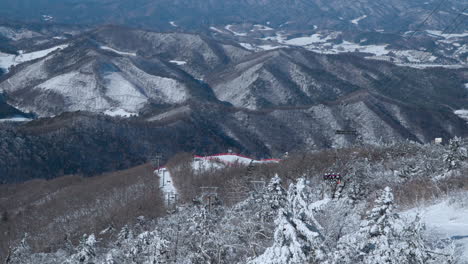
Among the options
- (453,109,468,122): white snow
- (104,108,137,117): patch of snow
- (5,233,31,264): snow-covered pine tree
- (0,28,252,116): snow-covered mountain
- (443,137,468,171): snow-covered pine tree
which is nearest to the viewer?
(443,137,468,171): snow-covered pine tree

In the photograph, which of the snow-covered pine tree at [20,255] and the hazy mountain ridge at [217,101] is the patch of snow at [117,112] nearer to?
the hazy mountain ridge at [217,101]

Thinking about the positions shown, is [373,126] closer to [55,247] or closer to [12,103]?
[55,247]

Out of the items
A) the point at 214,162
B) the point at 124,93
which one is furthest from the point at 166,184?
the point at 124,93

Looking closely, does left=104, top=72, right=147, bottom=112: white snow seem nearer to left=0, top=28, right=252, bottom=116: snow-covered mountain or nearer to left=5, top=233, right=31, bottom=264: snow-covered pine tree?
left=0, top=28, right=252, bottom=116: snow-covered mountain

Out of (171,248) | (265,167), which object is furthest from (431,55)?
(171,248)

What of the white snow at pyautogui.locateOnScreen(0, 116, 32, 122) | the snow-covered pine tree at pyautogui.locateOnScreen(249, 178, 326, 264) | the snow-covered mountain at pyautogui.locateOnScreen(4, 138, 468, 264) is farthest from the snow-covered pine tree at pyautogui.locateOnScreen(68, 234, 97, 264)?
the white snow at pyautogui.locateOnScreen(0, 116, 32, 122)

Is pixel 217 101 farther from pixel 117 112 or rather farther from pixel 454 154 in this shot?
pixel 454 154
